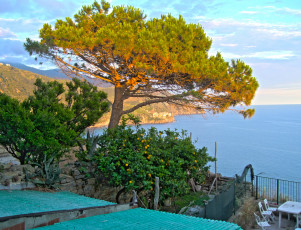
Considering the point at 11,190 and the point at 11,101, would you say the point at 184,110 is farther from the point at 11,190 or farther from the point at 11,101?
the point at 11,190

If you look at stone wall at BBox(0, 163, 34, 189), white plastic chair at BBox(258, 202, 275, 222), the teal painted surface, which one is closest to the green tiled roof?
the teal painted surface

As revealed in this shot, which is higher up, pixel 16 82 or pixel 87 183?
pixel 16 82

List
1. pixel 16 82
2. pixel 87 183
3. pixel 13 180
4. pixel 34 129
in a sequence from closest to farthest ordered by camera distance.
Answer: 1. pixel 13 180
2. pixel 34 129
3. pixel 87 183
4. pixel 16 82

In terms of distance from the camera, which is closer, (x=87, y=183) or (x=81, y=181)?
(x=81, y=181)

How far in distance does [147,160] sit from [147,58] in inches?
201

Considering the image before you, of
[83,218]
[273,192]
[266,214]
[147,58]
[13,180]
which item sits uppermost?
[147,58]

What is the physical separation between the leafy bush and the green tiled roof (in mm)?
3048

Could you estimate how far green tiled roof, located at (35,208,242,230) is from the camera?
4.86 meters

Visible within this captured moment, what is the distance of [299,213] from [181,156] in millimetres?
4402

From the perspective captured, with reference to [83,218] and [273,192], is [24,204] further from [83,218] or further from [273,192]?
[273,192]

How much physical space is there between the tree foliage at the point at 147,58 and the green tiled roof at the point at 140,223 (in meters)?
7.39

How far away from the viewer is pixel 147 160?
9.56 metres

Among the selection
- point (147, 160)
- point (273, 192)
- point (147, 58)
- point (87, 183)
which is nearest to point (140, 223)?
point (147, 160)

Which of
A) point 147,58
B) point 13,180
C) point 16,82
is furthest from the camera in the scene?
point 16,82
